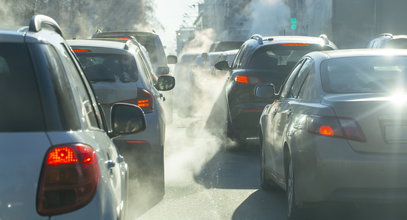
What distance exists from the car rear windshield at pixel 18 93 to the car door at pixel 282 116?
4.07 meters

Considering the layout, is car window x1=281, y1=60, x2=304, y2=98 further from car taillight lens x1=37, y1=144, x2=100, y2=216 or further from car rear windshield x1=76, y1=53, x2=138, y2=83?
car taillight lens x1=37, y1=144, x2=100, y2=216

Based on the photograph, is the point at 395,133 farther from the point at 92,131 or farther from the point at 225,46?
the point at 225,46

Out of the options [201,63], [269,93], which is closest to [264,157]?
[269,93]

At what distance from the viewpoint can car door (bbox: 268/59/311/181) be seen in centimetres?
742

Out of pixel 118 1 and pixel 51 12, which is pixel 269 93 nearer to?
pixel 51 12

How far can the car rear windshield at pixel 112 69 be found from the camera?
8.51 m

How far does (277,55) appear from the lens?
12.3 m

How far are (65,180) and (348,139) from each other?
10.4ft

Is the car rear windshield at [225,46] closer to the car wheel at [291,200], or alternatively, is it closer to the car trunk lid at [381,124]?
the car wheel at [291,200]

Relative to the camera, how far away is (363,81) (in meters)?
6.88

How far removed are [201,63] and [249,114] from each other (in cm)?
1204

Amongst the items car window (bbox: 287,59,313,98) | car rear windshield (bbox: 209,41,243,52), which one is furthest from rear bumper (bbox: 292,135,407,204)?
car rear windshield (bbox: 209,41,243,52)

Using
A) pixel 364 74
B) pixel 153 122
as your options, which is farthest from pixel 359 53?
pixel 153 122

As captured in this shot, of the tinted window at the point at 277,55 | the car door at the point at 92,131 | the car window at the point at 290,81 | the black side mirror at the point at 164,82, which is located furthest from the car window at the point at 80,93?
the tinted window at the point at 277,55
